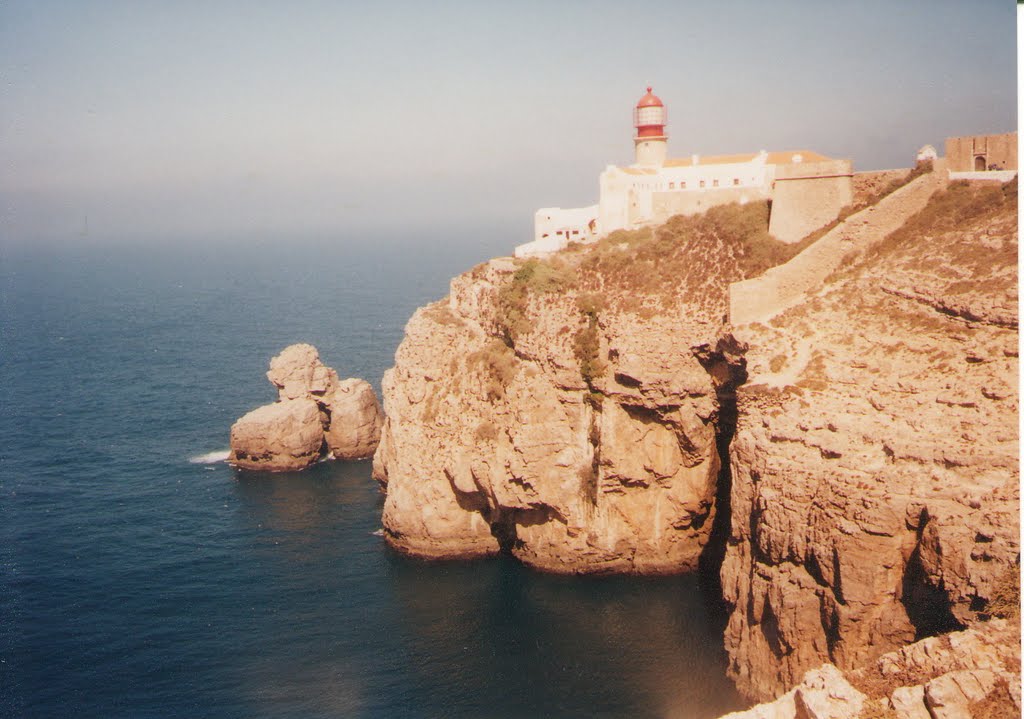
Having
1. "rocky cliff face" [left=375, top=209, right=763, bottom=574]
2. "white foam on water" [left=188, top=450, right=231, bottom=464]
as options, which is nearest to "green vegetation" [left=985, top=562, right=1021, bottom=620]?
"rocky cliff face" [left=375, top=209, right=763, bottom=574]

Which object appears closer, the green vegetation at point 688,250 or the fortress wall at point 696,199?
the green vegetation at point 688,250

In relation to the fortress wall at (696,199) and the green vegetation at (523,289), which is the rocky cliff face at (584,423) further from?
the fortress wall at (696,199)

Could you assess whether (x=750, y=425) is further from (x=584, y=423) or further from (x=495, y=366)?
(x=495, y=366)

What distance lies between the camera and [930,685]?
46.9 feet

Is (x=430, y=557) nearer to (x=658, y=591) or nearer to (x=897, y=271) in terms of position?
(x=658, y=591)

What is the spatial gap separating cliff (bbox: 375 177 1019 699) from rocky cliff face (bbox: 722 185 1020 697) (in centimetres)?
8

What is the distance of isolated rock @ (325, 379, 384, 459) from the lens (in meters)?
58.6

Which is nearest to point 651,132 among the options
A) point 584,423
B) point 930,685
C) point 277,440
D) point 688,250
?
point 688,250

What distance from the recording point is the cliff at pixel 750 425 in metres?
24.6

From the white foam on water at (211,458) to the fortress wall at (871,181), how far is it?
45.9 m

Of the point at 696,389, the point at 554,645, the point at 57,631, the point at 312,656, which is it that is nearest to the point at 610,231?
the point at 696,389

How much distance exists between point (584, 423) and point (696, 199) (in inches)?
645

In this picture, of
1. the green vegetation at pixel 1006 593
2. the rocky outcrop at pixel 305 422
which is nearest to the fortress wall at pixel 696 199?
the rocky outcrop at pixel 305 422

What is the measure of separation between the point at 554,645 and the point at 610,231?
87.8 ft
